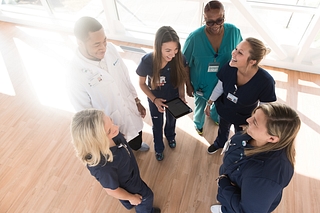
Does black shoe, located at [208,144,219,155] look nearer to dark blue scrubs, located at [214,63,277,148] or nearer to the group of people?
the group of people

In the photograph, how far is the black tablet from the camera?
1.86m

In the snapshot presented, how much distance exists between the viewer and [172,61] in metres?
1.72

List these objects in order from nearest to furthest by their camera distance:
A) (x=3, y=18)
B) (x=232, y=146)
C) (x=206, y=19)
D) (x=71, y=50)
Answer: (x=232, y=146), (x=206, y=19), (x=71, y=50), (x=3, y=18)

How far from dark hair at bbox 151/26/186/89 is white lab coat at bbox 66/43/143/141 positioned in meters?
0.26

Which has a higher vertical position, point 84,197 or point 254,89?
point 254,89

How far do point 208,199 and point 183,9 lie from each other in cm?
278

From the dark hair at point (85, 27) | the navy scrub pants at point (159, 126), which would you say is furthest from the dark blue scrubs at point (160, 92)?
the dark hair at point (85, 27)

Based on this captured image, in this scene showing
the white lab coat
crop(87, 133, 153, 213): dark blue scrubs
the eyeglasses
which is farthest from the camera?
the eyeglasses

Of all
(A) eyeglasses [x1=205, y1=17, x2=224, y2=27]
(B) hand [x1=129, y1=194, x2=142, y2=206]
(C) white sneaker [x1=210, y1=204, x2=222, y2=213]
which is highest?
(A) eyeglasses [x1=205, y1=17, x2=224, y2=27]

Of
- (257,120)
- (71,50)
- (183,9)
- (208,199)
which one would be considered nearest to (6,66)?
(71,50)

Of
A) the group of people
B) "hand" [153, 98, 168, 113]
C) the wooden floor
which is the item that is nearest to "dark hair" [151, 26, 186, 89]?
the group of people

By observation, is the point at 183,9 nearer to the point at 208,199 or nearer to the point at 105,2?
the point at 105,2

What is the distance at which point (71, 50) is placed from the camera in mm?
3824

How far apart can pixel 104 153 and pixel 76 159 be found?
1.43 meters
